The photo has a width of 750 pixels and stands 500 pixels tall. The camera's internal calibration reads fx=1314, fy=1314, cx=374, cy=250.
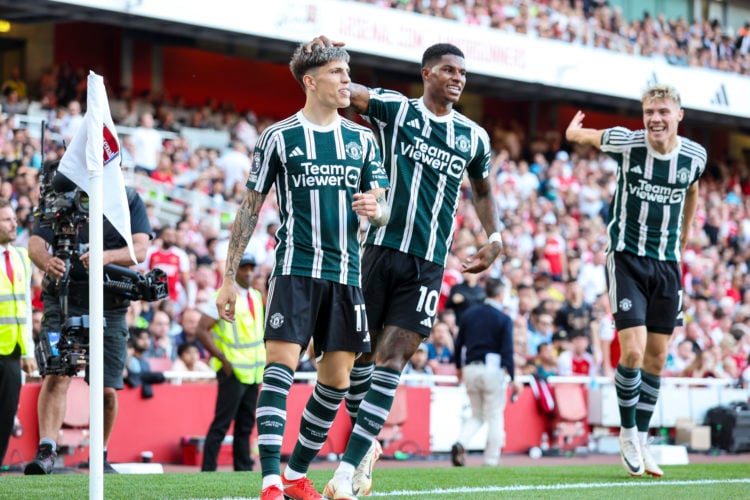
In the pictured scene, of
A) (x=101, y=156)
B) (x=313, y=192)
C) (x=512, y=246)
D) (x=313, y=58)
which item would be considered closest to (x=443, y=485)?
(x=313, y=192)

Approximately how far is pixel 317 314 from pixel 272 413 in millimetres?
571

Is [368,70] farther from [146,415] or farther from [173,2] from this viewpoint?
[146,415]

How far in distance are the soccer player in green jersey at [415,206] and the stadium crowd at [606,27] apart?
19755mm

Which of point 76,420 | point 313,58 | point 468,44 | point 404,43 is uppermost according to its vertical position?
point 468,44

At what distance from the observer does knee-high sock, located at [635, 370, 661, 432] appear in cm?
991

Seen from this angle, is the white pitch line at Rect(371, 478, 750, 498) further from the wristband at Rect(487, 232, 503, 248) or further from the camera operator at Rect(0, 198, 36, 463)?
the camera operator at Rect(0, 198, 36, 463)

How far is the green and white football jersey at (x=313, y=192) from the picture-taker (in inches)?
267

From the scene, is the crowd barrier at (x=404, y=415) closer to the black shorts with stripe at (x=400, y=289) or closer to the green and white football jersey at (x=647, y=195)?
the green and white football jersey at (x=647, y=195)

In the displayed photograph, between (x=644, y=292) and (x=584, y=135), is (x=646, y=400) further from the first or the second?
(x=584, y=135)

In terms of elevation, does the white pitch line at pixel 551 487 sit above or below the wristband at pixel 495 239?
below

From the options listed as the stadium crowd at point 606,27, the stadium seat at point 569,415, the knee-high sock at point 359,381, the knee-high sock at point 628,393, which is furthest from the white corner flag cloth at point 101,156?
the stadium crowd at point 606,27

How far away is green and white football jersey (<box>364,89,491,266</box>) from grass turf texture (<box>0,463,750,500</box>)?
59.7 inches

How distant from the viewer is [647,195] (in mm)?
9766

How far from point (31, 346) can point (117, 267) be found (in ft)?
5.02
